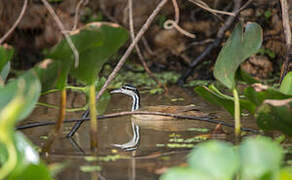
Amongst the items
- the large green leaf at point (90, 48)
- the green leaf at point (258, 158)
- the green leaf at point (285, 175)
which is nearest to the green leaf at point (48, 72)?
the large green leaf at point (90, 48)

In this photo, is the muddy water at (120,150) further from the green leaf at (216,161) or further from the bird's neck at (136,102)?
the green leaf at (216,161)

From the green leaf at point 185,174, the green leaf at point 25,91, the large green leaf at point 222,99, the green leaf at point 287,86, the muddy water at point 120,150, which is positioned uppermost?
the green leaf at point 25,91

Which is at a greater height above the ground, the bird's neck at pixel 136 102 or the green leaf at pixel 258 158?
the green leaf at pixel 258 158

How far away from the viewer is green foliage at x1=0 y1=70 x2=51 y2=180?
240cm

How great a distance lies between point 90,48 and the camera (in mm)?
3711

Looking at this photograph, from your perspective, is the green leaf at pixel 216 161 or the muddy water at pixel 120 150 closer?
the green leaf at pixel 216 161

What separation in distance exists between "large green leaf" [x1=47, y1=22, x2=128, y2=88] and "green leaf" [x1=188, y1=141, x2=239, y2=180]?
4.18 ft

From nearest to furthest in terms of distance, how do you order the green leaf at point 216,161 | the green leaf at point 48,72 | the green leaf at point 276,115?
the green leaf at point 216,161
the green leaf at point 48,72
the green leaf at point 276,115

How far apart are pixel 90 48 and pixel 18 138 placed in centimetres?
92

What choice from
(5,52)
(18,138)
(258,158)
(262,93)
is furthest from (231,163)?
Answer: (5,52)

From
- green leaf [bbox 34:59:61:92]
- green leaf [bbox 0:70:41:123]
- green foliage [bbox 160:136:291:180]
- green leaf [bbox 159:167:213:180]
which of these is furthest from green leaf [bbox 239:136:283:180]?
green leaf [bbox 34:59:61:92]

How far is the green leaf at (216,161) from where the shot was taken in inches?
99.2

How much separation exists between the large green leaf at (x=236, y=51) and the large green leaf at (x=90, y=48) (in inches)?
33.3

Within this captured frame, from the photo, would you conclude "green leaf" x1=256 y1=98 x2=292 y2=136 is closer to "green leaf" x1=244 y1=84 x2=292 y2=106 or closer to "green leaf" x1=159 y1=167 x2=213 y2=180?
"green leaf" x1=244 y1=84 x2=292 y2=106
